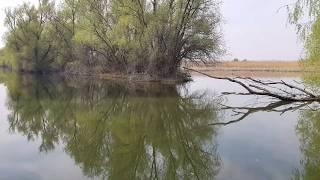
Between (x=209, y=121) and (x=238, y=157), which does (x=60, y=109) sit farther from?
(x=238, y=157)

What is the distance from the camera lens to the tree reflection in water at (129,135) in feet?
25.7

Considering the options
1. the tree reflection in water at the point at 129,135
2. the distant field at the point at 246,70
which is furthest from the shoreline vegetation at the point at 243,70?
A: the tree reflection in water at the point at 129,135

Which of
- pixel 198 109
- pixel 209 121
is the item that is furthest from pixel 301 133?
pixel 198 109

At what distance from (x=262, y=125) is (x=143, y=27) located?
21943mm

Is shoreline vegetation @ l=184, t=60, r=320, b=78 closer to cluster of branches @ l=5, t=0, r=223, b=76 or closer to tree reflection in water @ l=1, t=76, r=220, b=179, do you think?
cluster of branches @ l=5, t=0, r=223, b=76

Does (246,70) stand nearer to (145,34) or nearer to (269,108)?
(145,34)

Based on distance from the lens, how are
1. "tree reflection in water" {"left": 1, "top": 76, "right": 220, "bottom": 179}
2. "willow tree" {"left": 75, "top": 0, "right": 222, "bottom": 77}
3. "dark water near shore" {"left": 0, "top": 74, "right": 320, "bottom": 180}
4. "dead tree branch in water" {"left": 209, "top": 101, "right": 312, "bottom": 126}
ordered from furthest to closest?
"willow tree" {"left": 75, "top": 0, "right": 222, "bottom": 77}
"dead tree branch in water" {"left": 209, "top": 101, "right": 312, "bottom": 126}
"tree reflection in water" {"left": 1, "top": 76, "right": 220, "bottom": 179}
"dark water near shore" {"left": 0, "top": 74, "right": 320, "bottom": 180}

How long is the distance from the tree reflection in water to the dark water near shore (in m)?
0.02

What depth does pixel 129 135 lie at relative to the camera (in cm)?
1058

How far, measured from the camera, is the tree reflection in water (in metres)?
7.84

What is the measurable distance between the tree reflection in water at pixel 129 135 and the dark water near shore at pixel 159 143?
0.06 feet

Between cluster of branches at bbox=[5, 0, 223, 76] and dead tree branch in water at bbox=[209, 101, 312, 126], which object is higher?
cluster of branches at bbox=[5, 0, 223, 76]

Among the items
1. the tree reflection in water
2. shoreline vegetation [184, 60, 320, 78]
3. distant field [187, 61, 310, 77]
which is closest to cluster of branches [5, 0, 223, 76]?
shoreline vegetation [184, 60, 320, 78]

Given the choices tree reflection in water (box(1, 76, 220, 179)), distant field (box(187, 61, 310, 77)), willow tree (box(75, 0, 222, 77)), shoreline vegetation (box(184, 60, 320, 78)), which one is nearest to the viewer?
tree reflection in water (box(1, 76, 220, 179))
